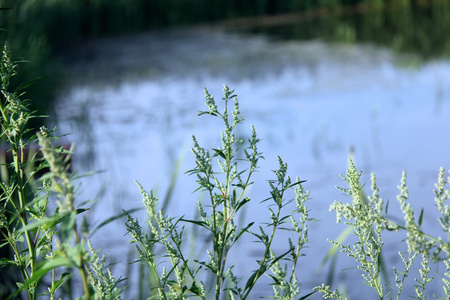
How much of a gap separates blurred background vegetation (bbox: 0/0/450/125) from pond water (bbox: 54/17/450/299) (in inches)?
20.8

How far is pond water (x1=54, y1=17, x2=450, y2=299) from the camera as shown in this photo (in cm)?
453

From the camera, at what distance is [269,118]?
20.6ft

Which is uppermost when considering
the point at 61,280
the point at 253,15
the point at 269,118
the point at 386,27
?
the point at 253,15

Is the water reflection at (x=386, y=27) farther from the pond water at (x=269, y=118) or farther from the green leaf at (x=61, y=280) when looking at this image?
the green leaf at (x=61, y=280)

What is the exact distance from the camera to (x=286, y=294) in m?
1.04

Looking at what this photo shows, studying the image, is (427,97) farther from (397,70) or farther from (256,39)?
(256,39)

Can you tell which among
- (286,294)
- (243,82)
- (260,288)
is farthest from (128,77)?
(286,294)

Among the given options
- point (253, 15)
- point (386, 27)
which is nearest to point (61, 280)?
point (386, 27)

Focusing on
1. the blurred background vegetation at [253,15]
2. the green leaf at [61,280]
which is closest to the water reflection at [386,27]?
the blurred background vegetation at [253,15]

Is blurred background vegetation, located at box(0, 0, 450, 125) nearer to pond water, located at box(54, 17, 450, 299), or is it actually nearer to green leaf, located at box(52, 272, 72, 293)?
pond water, located at box(54, 17, 450, 299)

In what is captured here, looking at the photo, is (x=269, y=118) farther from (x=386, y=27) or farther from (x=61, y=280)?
(x=61, y=280)

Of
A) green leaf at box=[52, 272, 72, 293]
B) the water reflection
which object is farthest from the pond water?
green leaf at box=[52, 272, 72, 293]

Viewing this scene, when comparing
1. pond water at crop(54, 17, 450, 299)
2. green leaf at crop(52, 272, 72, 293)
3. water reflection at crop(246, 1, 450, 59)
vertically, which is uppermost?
water reflection at crop(246, 1, 450, 59)

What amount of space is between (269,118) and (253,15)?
6221 mm
